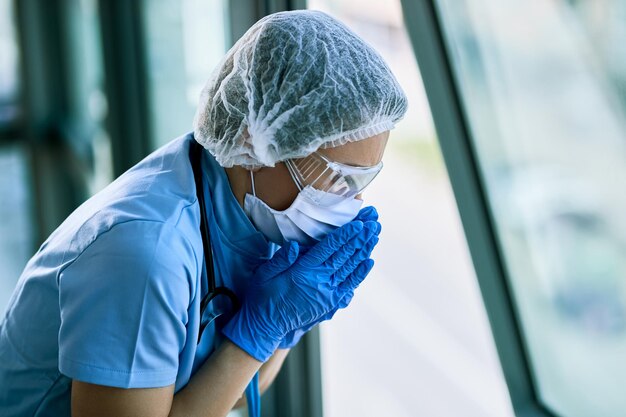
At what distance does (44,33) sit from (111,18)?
135 cm

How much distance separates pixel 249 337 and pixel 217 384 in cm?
10

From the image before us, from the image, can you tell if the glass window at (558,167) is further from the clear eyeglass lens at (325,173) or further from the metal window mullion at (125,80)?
the metal window mullion at (125,80)

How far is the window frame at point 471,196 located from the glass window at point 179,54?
776 mm

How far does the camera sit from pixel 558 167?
140cm

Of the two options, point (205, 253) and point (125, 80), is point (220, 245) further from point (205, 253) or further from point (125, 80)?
point (125, 80)

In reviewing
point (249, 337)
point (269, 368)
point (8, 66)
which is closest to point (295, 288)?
point (249, 337)

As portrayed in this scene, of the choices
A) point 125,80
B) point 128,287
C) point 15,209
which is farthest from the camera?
point 15,209

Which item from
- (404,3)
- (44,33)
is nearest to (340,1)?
(404,3)

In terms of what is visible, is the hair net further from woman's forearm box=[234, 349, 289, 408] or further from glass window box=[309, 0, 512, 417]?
glass window box=[309, 0, 512, 417]

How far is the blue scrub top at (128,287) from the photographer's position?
3.35ft

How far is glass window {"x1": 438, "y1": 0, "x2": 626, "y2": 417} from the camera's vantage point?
122cm

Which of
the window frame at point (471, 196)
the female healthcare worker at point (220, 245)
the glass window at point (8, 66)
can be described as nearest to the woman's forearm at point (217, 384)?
the female healthcare worker at point (220, 245)

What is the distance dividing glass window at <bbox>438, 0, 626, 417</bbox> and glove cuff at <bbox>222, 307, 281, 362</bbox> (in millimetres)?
638

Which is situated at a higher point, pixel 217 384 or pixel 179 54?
pixel 179 54
